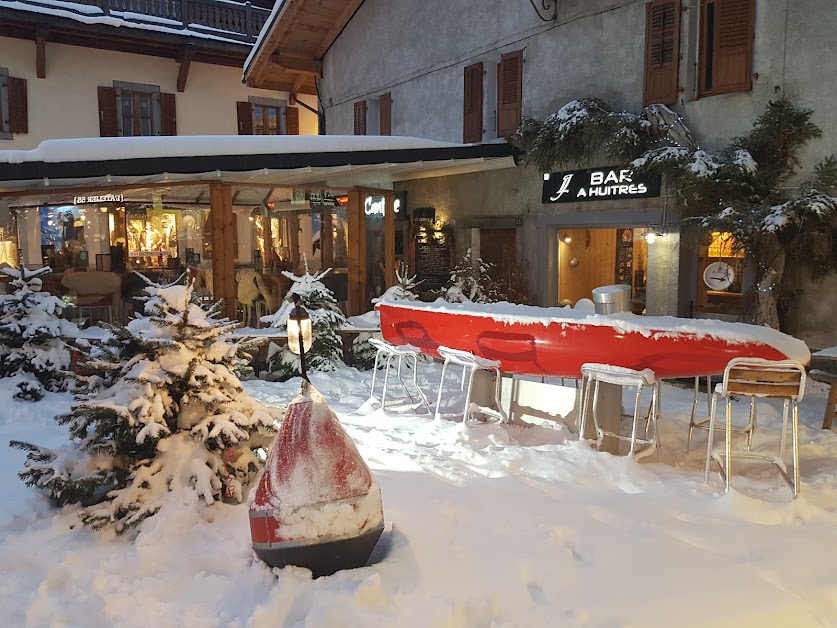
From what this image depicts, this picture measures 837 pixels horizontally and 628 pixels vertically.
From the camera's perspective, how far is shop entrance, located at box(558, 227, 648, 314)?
514 inches

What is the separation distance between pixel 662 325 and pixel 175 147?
623 centimetres

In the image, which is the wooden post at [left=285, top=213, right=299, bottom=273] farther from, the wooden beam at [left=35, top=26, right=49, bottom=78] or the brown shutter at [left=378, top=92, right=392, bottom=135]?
the wooden beam at [left=35, top=26, right=49, bottom=78]

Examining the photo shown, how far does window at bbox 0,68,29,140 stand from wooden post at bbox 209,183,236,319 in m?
8.38

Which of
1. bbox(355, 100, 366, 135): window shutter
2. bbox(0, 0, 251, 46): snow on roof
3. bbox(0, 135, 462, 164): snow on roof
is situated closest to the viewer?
bbox(0, 135, 462, 164): snow on roof

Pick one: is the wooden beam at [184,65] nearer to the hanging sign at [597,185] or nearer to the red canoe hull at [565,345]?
the hanging sign at [597,185]

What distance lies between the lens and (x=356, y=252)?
10.8 m

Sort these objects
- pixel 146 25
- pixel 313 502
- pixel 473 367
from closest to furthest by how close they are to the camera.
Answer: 1. pixel 313 502
2. pixel 473 367
3. pixel 146 25

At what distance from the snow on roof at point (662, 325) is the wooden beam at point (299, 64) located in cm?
1122

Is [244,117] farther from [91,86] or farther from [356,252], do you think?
[356,252]

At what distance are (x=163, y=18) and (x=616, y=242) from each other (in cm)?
1161

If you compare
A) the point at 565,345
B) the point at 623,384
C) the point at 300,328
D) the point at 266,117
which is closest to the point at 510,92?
the point at 565,345

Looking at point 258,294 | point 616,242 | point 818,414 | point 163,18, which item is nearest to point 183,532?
point 818,414

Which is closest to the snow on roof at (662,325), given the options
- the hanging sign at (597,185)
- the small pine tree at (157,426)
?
the small pine tree at (157,426)

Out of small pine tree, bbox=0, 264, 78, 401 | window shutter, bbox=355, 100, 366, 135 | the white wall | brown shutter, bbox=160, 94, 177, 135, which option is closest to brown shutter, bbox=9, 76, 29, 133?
the white wall
